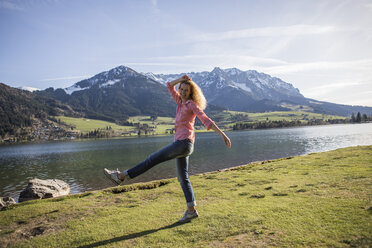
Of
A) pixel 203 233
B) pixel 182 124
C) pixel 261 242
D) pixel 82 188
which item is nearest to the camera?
pixel 261 242

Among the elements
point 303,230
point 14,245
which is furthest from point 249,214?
point 14,245

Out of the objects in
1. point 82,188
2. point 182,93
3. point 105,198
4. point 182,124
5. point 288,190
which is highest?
point 182,93

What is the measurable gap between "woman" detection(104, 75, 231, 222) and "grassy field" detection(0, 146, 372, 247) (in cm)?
118

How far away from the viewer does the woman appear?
20.5ft

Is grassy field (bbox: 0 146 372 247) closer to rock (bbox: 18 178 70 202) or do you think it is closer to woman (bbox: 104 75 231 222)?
woman (bbox: 104 75 231 222)

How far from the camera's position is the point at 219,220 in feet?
21.7

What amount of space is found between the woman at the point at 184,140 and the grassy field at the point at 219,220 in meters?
1.18

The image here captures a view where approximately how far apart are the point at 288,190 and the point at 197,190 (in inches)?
168

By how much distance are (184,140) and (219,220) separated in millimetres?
2651

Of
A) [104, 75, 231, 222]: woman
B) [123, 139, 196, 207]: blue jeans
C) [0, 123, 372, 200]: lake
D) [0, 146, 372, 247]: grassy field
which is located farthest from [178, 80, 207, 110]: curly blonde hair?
[0, 123, 372, 200]: lake

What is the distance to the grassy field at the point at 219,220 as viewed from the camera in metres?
5.30

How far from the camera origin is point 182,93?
6.87 m

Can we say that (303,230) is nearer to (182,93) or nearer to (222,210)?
(222,210)

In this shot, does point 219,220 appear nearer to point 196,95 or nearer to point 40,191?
point 196,95
